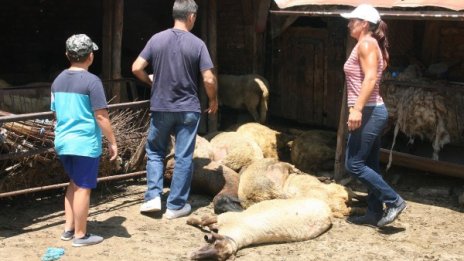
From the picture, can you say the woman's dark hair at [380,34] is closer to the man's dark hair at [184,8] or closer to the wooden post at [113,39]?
the man's dark hair at [184,8]

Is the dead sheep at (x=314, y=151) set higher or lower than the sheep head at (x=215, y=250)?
higher

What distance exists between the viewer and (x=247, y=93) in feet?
30.2

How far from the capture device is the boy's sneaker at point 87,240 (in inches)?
199

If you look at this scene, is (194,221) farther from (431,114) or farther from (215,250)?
(431,114)

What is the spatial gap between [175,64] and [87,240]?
6.02ft

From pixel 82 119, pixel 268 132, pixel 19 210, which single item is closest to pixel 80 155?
pixel 82 119

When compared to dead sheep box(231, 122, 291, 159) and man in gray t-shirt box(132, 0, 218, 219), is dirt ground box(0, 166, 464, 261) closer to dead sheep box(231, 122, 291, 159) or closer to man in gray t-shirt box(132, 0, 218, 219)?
man in gray t-shirt box(132, 0, 218, 219)

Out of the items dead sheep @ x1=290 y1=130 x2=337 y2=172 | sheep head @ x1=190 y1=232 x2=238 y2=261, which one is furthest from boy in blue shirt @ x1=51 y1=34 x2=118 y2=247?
dead sheep @ x1=290 y1=130 x2=337 y2=172

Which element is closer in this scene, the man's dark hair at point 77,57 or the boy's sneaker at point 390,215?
the man's dark hair at point 77,57

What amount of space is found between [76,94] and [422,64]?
4795 millimetres

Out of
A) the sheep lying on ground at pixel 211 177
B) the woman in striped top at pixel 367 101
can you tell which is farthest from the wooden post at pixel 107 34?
the woman in striped top at pixel 367 101

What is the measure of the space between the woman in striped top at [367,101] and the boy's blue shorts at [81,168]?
7.42ft

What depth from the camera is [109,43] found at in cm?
770

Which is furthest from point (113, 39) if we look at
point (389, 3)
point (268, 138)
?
point (389, 3)
